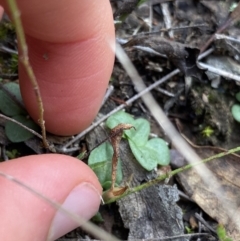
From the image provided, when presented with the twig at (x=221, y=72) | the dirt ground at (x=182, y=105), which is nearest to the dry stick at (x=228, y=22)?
the dirt ground at (x=182, y=105)

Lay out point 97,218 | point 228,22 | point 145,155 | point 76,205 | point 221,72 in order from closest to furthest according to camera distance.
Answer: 1. point 76,205
2. point 97,218
3. point 145,155
4. point 221,72
5. point 228,22

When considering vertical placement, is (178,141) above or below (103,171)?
below

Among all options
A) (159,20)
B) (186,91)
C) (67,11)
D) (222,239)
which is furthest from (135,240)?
(159,20)

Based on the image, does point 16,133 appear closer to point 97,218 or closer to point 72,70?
point 72,70

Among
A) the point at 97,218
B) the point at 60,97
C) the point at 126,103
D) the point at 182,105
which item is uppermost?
the point at 60,97

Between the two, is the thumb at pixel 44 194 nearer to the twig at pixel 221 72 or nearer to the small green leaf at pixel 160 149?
the small green leaf at pixel 160 149

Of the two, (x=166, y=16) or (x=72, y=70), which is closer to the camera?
(x=72, y=70)

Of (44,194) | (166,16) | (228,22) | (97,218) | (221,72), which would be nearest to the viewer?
(44,194)

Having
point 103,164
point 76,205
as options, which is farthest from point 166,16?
point 76,205
